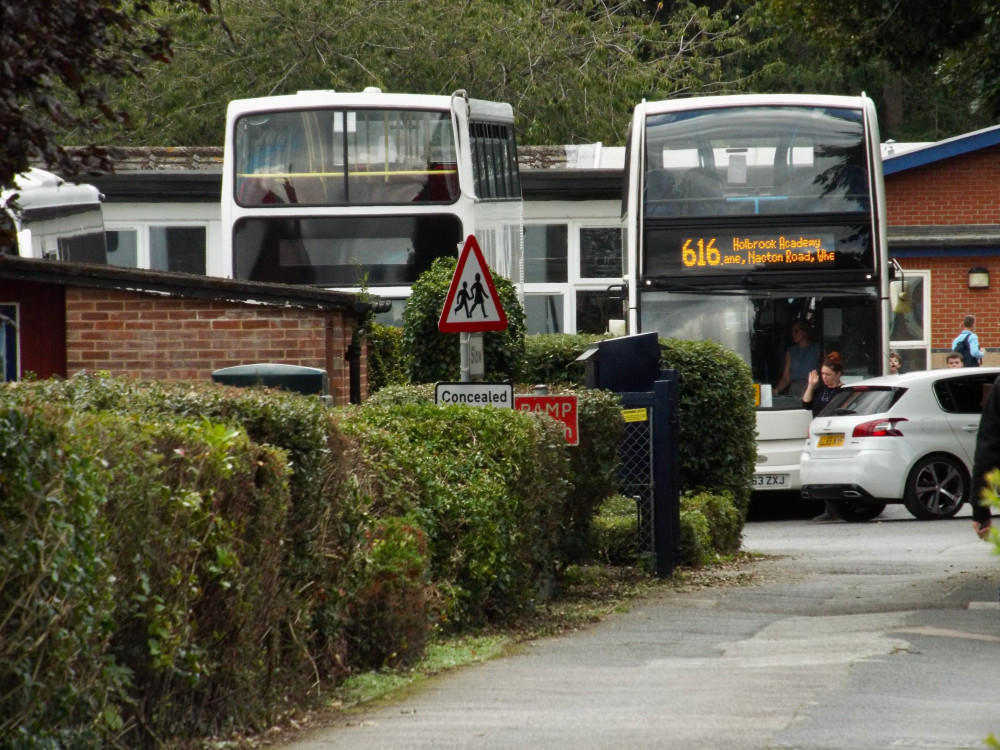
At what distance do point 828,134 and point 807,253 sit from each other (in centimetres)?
A: 148

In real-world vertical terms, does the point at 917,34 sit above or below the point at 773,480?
above

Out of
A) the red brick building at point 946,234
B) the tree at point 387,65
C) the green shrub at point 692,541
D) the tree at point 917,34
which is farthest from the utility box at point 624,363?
the tree at point 387,65

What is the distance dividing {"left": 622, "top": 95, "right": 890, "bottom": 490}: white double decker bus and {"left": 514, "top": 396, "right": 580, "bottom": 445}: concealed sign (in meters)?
7.45

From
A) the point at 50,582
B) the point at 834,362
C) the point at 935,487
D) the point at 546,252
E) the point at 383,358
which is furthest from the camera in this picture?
the point at 546,252

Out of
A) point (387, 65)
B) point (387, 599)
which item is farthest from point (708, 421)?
point (387, 65)

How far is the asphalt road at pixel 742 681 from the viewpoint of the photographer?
243 inches

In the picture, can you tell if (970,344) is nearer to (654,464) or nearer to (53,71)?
(654,464)

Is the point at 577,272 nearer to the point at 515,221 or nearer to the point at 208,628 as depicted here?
the point at 515,221

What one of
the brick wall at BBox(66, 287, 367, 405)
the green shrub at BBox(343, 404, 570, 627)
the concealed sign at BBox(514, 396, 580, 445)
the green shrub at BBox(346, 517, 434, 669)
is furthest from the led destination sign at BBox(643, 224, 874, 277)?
the green shrub at BBox(346, 517, 434, 669)

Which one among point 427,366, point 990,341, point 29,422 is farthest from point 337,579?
point 990,341

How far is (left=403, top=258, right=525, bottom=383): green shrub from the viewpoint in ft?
46.4

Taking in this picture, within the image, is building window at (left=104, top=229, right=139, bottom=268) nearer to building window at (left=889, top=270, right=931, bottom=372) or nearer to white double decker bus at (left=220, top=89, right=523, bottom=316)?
white double decker bus at (left=220, top=89, right=523, bottom=316)

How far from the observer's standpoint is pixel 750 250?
18281mm

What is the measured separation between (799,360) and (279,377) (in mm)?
7952
